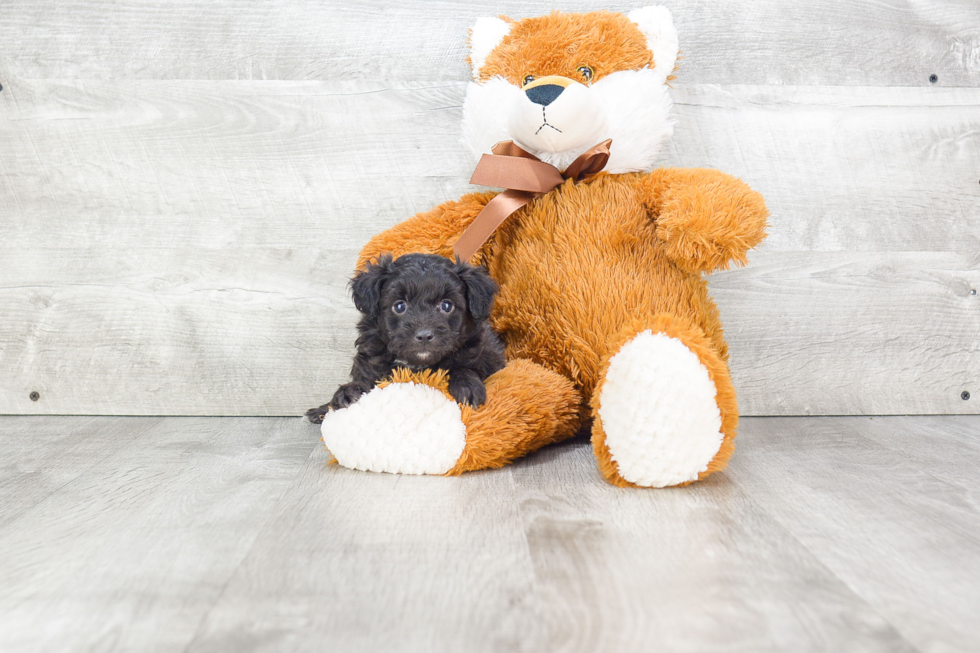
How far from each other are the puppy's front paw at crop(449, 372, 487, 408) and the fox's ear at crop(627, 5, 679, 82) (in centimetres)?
74

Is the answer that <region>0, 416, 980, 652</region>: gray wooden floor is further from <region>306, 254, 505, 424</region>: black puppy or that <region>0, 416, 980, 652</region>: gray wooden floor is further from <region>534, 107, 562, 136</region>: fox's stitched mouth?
<region>534, 107, 562, 136</region>: fox's stitched mouth

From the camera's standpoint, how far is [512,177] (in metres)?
1.40

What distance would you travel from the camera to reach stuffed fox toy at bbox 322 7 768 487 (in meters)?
1.13

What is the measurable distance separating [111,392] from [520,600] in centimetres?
137

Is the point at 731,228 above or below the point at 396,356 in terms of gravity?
above

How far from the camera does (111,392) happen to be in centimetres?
176

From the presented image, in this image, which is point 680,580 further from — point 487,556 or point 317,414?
point 317,414

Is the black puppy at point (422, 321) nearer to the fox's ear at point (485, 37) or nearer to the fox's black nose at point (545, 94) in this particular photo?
the fox's black nose at point (545, 94)

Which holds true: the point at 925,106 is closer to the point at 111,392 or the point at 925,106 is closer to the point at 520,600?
the point at 520,600

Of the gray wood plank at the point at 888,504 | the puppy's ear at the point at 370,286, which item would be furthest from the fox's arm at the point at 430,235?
the gray wood plank at the point at 888,504

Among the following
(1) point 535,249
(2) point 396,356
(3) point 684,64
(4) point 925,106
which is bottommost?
(2) point 396,356

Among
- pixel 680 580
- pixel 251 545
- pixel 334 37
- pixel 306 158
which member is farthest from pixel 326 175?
pixel 680 580

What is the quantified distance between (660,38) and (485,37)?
357 millimetres

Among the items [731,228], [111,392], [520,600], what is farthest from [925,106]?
[111,392]
